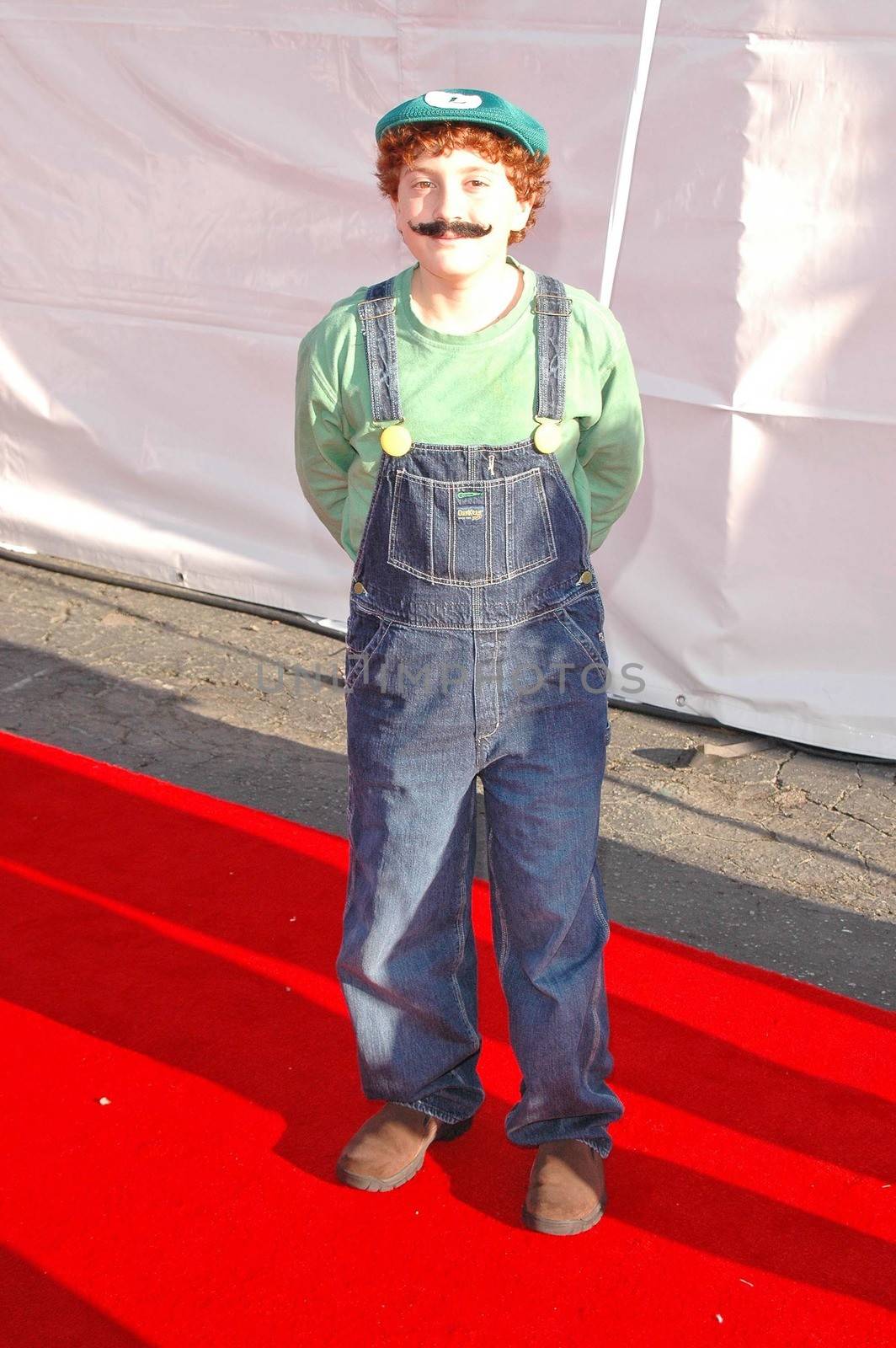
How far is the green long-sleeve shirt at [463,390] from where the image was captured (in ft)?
6.41

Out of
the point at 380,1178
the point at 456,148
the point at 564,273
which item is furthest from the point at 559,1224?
the point at 564,273

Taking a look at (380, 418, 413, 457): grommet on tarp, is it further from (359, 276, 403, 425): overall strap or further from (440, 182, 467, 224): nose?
(440, 182, 467, 224): nose

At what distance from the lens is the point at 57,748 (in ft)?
12.5

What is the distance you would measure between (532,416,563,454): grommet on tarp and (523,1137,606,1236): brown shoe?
111 centimetres

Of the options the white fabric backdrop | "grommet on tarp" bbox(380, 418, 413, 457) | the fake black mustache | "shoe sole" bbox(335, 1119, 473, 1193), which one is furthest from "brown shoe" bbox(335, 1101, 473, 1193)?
the white fabric backdrop

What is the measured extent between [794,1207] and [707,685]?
1998mm

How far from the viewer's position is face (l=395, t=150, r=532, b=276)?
191 centimetres

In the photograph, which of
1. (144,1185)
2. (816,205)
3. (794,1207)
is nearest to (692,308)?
(816,205)

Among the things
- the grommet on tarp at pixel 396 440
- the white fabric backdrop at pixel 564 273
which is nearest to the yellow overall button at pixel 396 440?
the grommet on tarp at pixel 396 440

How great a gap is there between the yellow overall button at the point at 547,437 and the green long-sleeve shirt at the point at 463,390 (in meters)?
0.02

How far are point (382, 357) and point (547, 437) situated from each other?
0.26 meters

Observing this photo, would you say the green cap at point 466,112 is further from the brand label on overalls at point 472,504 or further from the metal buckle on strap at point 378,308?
the brand label on overalls at point 472,504

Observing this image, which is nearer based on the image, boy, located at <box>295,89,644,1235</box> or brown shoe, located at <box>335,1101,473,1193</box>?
boy, located at <box>295,89,644,1235</box>

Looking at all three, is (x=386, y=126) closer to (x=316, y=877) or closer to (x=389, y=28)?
(x=316, y=877)
